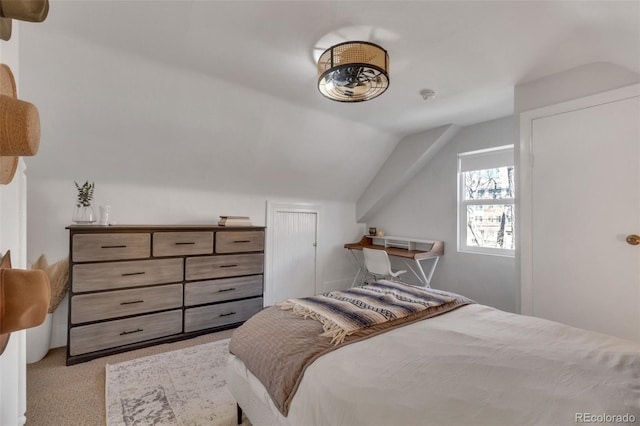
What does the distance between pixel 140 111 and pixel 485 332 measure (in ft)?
9.43

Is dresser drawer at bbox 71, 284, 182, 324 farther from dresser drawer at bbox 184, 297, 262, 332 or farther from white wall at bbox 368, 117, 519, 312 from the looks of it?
white wall at bbox 368, 117, 519, 312

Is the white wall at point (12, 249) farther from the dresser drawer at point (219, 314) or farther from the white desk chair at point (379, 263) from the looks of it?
the white desk chair at point (379, 263)

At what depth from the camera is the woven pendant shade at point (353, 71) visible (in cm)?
172

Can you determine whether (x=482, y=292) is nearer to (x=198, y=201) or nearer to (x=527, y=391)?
(x=527, y=391)

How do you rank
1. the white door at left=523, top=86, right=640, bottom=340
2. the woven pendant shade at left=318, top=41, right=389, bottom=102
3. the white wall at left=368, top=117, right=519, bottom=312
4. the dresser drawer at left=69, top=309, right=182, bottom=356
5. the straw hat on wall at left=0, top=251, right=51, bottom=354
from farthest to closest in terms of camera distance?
the white wall at left=368, top=117, right=519, bottom=312
the dresser drawer at left=69, top=309, right=182, bottom=356
the white door at left=523, top=86, right=640, bottom=340
the woven pendant shade at left=318, top=41, right=389, bottom=102
the straw hat on wall at left=0, top=251, right=51, bottom=354

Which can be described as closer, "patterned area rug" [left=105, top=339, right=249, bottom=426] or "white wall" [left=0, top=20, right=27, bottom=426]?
"white wall" [left=0, top=20, right=27, bottom=426]

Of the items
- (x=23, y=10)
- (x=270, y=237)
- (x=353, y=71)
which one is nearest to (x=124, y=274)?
(x=270, y=237)

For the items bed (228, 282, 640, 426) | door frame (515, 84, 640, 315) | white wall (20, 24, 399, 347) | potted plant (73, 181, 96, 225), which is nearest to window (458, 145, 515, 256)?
door frame (515, 84, 640, 315)

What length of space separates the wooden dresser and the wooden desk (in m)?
1.71

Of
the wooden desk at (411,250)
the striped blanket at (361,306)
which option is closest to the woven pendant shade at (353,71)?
the striped blanket at (361,306)

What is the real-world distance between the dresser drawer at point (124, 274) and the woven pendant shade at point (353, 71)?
6.93 feet

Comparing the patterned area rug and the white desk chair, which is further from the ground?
the white desk chair

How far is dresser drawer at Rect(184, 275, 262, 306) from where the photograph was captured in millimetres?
2912

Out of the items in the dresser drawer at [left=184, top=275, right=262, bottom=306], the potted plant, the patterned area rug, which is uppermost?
the potted plant
